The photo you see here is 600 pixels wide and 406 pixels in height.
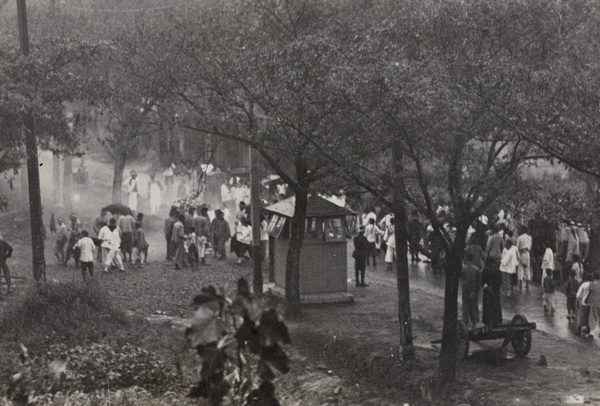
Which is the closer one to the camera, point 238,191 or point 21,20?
point 21,20

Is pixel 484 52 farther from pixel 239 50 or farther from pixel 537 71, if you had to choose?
pixel 239 50

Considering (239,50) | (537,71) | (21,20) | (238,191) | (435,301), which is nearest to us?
(537,71)

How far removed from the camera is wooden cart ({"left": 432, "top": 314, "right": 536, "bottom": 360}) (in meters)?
12.6

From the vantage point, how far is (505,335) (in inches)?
498

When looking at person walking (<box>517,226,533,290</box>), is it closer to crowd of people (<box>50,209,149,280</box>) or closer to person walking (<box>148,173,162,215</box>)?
crowd of people (<box>50,209,149,280</box>)

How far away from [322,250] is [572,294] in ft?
19.3

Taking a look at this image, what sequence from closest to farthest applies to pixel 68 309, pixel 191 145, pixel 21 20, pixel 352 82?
pixel 352 82
pixel 68 309
pixel 21 20
pixel 191 145

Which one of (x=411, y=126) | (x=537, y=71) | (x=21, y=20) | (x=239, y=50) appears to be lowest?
(x=411, y=126)

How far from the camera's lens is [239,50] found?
1545 centimetres

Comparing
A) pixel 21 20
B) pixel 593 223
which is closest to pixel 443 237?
pixel 593 223

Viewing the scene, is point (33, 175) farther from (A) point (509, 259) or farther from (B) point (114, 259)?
(A) point (509, 259)

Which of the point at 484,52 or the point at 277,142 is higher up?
the point at 484,52

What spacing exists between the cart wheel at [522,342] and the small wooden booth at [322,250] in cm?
589

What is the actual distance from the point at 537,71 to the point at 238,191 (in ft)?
71.4
